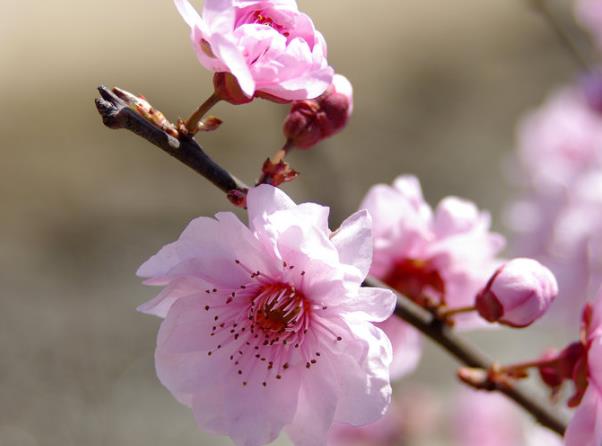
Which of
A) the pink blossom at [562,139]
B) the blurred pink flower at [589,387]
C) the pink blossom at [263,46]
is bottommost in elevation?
the pink blossom at [562,139]

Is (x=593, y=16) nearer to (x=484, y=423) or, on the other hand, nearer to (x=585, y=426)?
(x=484, y=423)

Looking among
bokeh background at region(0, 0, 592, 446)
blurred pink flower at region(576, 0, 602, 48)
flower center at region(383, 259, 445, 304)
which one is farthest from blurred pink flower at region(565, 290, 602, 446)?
bokeh background at region(0, 0, 592, 446)

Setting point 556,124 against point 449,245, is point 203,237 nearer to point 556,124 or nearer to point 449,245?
point 449,245

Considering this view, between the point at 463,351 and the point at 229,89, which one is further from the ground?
the point at 229,89

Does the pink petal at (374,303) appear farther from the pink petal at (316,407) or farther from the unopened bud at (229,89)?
the unopened bud at (229,89)

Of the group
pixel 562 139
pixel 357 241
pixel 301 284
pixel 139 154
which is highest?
pixel 357 241

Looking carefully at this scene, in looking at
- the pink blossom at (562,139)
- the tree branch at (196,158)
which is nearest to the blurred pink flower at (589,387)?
the tree branch at (196,158)

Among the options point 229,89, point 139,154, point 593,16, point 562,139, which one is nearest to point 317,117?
point 229,89
